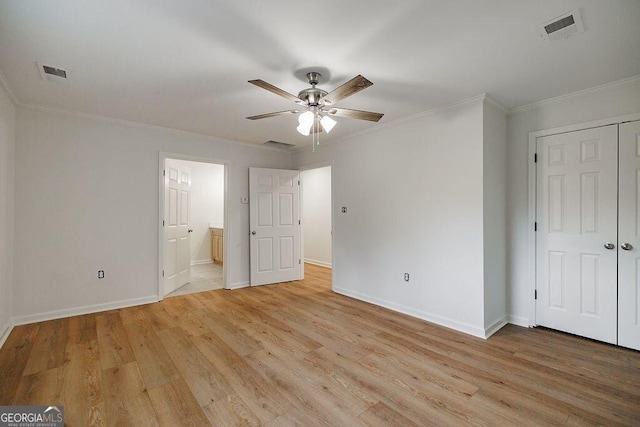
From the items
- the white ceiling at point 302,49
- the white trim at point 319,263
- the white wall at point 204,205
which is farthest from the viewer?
the white wall at point 204,205

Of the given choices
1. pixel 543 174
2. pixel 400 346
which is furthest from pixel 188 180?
pixel 543 174

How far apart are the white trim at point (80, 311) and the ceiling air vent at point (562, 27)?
4.97 m

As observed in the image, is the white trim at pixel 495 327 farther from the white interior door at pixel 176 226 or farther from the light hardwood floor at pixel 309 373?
the white interior door at pixel 176 226

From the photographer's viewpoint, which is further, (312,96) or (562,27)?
(312,96)

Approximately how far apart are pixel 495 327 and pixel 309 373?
7.03 ft

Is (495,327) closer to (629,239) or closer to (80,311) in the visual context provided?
(629,239)

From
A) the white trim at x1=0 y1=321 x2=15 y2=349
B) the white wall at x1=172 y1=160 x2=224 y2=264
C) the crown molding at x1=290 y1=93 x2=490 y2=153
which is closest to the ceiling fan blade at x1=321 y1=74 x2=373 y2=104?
the crown molding at x1=290 y1=93 x2=490 y2=153

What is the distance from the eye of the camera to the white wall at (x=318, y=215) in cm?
676

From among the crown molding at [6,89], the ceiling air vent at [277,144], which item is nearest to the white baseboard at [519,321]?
the ceiling air vent at [277,144]

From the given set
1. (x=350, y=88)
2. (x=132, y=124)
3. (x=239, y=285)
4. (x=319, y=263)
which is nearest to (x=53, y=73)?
(x=132, y=124)

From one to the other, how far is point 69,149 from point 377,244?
404cm

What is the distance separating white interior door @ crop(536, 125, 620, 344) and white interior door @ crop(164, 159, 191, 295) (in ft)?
15.9

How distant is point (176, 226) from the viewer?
15.3ft

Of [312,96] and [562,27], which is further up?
[562,27]
